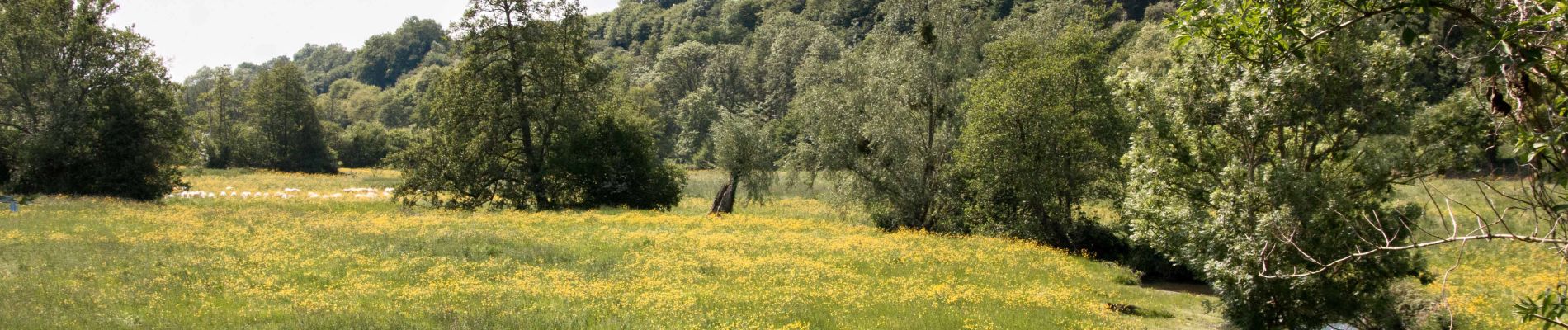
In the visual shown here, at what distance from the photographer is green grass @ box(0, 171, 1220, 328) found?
50.8 ft

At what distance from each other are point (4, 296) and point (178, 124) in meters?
34.0

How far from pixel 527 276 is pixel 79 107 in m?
37.4

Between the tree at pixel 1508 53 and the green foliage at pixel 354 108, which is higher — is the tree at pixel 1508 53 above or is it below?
below

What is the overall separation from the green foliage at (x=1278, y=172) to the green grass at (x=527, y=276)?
2300 millimetres

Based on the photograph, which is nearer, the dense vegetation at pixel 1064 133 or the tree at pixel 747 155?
the dense vegetation at pixel 1064 133

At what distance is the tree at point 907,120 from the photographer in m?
35.1

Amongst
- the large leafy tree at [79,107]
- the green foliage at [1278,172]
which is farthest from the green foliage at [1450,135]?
the large leafy tree at [79,107]

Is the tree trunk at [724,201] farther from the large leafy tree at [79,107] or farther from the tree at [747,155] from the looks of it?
the large leafy tree at [79,107]

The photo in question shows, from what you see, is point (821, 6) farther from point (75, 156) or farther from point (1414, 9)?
point (1414, 9)

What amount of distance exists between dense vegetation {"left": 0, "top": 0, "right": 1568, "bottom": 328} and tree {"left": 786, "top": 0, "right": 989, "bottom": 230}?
0.11 metres

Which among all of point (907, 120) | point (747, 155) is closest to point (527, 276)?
point (907, 120)

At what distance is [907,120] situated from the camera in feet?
116

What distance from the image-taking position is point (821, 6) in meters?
168

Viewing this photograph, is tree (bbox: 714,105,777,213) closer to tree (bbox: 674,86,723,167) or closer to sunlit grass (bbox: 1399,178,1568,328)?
sunlit grass (bbox: 1399,178,1568,328)
